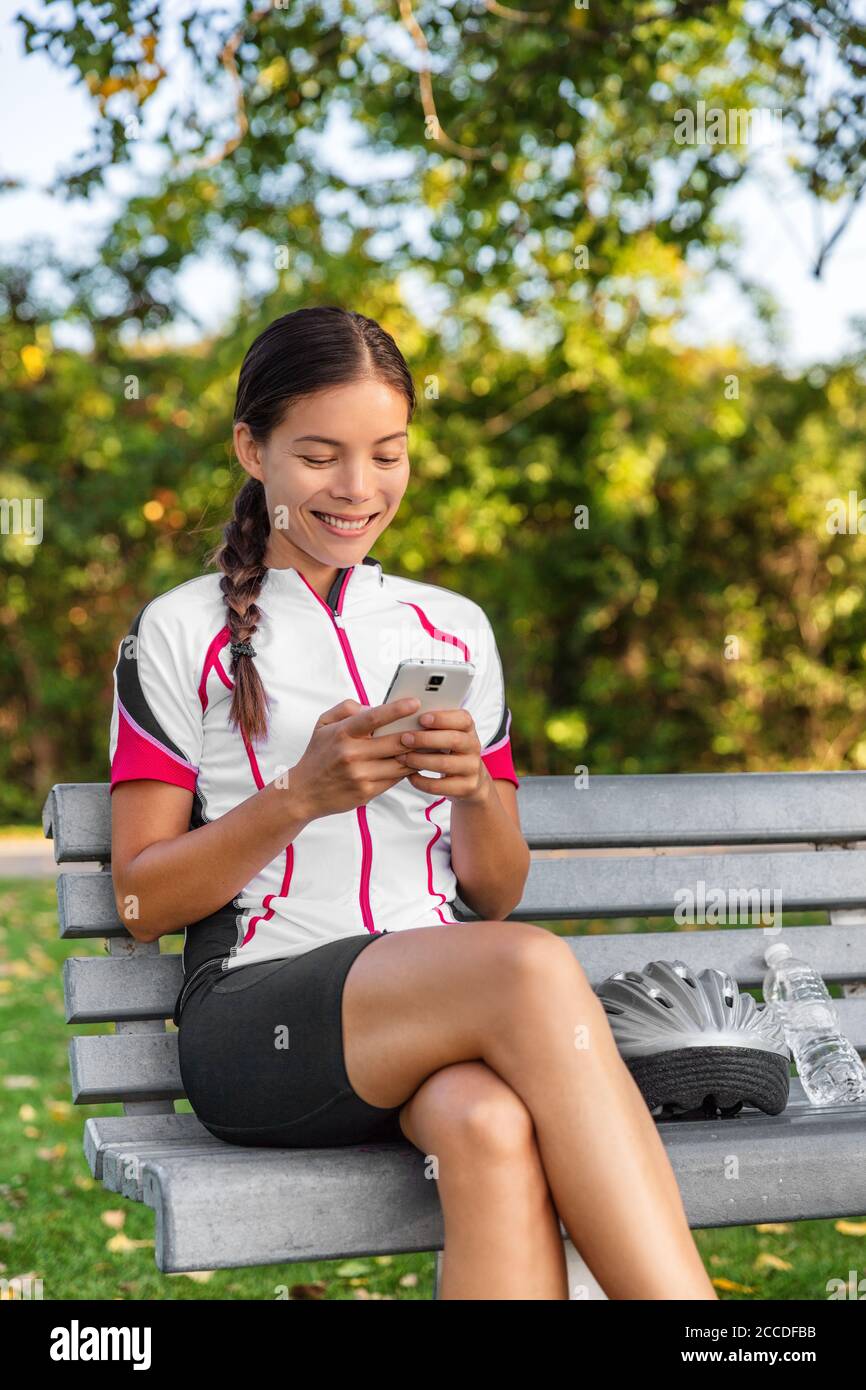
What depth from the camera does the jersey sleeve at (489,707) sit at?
2545 mm

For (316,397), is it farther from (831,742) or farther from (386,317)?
(831,742)

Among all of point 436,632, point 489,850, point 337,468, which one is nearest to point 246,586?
point 337,468

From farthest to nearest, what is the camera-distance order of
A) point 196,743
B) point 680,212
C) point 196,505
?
1. point 196,505
2. point 680,212
3. point 196,743

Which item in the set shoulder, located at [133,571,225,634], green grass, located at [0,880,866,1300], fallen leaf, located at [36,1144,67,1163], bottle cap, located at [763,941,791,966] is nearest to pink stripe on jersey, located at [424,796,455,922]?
shoulder, located at [133,571,225,634]

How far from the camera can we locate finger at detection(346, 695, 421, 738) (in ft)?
6.83

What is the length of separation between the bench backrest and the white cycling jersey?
322 millimetres

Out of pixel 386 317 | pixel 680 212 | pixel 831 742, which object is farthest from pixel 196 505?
pixel 680 212

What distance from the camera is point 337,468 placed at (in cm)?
242

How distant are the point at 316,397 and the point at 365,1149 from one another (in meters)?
1.11

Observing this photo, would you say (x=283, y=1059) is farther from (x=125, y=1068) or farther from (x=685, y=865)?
(x=685, y=865)

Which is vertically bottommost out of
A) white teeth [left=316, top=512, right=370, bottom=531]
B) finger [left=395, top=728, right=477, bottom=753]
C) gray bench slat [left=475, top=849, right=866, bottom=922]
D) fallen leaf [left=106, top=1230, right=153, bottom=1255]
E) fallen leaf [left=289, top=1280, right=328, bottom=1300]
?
fallen leaf [left=289, top=1280, right=328, bottom=1300]

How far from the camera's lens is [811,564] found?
11.0 metres

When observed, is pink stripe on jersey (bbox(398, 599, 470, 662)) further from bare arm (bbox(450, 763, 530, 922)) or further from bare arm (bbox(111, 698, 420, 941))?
bare arm (bbox(111, 698, 420, 941))

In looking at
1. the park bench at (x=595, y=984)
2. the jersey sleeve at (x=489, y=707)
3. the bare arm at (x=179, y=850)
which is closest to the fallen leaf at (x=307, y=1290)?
the park bench at (x=595, y=984)
